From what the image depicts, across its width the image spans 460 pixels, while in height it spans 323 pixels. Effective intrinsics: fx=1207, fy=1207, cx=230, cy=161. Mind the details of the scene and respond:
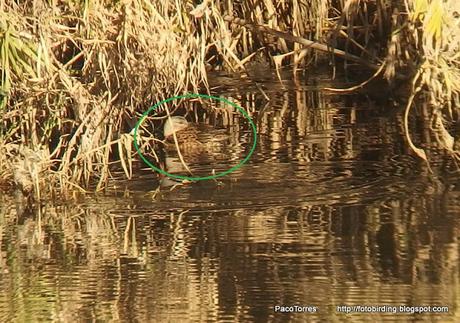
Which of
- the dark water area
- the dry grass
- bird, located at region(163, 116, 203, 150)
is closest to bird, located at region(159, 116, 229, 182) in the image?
bird, located at region(163, 116, 203, 150)

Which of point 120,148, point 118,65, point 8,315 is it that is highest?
point 118,65

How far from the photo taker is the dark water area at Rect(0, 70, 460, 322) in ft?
18.1

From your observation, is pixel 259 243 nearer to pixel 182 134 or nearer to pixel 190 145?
pixel 190 145

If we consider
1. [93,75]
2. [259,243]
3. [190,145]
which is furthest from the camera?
[190,145]

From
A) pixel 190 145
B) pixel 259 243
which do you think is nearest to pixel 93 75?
pixel 190 145

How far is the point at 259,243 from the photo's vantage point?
20.9 feet

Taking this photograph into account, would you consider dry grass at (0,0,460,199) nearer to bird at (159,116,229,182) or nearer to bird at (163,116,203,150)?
bird at (159,116,229,182)

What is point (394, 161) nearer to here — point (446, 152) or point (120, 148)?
point (446, 152)

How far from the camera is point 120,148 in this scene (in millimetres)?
7293

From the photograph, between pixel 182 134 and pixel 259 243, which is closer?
pixel 259 243

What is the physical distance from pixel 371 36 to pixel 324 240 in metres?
4.25

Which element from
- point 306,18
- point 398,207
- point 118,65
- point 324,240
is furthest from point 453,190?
point 306,18

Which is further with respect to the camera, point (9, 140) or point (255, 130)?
point (255, 130)

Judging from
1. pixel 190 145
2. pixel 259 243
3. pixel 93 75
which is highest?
pixel 93 75
